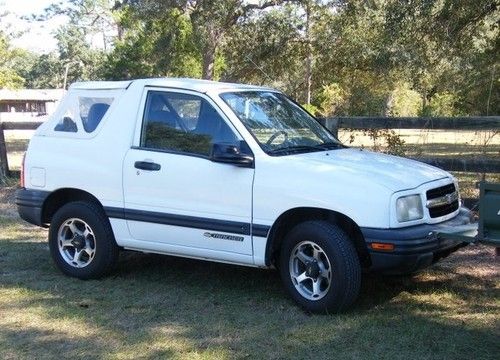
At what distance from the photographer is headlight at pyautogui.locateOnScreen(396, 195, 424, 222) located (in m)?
4.70

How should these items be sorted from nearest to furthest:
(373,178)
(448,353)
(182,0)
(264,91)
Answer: (448,353), (373,178), (264,91), (182,0)

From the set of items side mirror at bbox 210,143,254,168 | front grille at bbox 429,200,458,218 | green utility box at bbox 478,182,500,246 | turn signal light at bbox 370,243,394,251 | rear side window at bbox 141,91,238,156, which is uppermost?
rear side window at bbox 141,91,238,156

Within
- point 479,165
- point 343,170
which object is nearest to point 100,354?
point 343,170

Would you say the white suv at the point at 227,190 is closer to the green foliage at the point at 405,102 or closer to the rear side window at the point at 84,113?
the rear side window at the point at 84,113

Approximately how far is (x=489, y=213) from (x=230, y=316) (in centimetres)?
220

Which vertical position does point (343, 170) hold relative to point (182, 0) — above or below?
below

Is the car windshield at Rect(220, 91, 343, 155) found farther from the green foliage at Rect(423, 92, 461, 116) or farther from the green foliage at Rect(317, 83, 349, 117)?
the green foliage at Rect(423, 92, 461, 116)

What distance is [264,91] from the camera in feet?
20.5

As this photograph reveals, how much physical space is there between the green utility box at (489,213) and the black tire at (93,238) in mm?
3397

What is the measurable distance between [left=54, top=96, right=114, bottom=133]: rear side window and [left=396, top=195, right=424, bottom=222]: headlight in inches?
118

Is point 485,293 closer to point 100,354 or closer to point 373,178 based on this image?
point 373,178

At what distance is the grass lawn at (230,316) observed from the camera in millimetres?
4414

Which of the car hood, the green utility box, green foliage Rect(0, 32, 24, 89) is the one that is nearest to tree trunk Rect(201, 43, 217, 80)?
green foliage Rect(0, 32, 24, 89)

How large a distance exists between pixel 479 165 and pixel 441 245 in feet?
10.8
